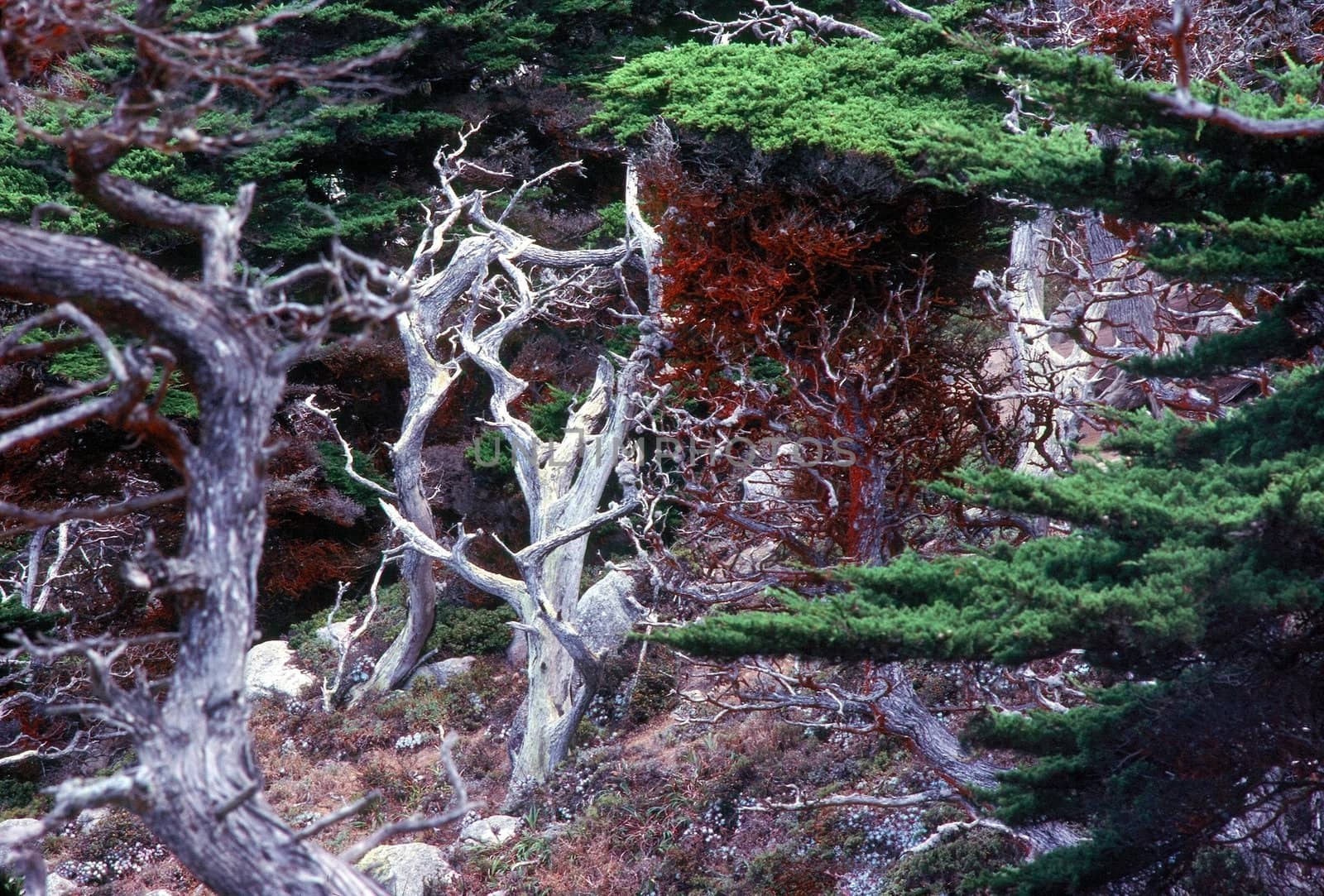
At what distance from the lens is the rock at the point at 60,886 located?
9711 mm

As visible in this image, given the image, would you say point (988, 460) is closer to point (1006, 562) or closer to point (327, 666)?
point (1006, 562)

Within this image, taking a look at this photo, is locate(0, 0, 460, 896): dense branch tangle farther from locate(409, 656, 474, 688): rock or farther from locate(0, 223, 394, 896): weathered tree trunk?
locate(409, 656, 474, 688): rock

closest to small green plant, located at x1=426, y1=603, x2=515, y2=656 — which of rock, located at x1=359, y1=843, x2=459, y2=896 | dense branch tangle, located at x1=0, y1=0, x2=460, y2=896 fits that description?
rock, located at x1=359, y1=843, x2=459, y2=896

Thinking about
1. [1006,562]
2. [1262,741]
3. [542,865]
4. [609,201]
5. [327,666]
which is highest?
[1006,562]

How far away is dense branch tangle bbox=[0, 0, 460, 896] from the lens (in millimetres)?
3400

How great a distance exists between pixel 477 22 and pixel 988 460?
931 centimetres

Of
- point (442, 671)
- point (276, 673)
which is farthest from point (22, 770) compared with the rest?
point (442, 671)

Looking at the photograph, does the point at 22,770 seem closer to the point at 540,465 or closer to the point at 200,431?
the point at 540,465

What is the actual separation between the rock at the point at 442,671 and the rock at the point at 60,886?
12.8 feet

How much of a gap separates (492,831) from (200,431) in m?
6.99

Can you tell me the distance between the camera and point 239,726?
11.6 feet

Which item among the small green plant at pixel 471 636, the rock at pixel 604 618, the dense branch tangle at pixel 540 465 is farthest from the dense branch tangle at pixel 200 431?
the small green plant at pixel 471 636

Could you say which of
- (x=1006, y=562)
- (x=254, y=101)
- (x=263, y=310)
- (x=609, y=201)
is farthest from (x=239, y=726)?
(x=609, y=201)

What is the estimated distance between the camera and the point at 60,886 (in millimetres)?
9828
